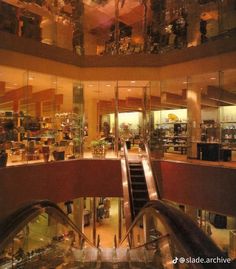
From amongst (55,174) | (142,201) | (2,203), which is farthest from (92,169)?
(2,203)

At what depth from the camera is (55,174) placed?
32.1 feet

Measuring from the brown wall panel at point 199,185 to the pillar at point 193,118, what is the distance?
0.92 m

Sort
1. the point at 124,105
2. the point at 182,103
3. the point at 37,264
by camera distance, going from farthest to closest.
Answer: the point at 124,105, the point at 182,103, the point at 37,264

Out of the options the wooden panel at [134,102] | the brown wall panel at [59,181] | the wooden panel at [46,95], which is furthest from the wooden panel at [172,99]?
the wooden panel at [46,95]

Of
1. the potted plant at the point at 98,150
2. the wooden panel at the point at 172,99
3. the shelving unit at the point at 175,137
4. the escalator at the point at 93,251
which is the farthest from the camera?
the wooden panel at the point at 172,99

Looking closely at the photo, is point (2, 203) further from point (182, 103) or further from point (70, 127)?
point (182, 103)

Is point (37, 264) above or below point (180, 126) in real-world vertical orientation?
below

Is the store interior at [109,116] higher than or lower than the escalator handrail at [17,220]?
higher

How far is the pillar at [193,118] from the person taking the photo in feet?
33.1

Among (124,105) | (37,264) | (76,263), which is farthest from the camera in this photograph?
(124,105)

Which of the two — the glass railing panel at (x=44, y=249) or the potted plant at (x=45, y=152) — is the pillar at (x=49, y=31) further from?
the glass railing panel at (x=44, y=249)

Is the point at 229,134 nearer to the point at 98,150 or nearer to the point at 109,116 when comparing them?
the point at 98,150

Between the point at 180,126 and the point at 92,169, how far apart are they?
4.04 metres

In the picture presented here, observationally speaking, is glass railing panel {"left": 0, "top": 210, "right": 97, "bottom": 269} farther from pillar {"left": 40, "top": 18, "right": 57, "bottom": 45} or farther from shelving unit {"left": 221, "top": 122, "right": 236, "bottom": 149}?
pillar {"left": 40, "top": 18, "right": 57, "bottom": 45}
